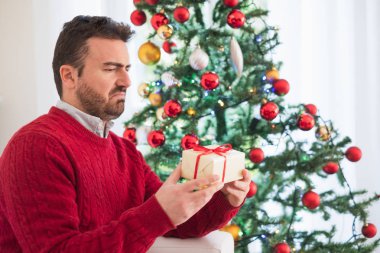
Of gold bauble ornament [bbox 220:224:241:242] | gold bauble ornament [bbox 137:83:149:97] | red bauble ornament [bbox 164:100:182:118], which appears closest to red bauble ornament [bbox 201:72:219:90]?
red bauble ornament [bbox 164:100:182:118]

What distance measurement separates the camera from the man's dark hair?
1.31 meters

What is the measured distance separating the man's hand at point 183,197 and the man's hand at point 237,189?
0.22m

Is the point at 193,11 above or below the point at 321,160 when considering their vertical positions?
above

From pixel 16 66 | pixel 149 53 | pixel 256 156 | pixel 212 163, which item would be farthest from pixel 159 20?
pixel 16 66

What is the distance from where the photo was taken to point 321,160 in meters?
2.20

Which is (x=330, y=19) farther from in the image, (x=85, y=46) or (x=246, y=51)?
(x=85, y=46)

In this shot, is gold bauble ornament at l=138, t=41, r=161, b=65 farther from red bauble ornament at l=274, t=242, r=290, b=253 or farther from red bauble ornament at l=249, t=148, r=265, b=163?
red bauble ornament at l=274, t=242, r=290, b=253

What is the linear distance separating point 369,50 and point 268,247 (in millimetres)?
1377

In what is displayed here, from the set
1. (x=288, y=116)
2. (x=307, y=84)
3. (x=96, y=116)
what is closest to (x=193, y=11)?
(x=288, y=116)

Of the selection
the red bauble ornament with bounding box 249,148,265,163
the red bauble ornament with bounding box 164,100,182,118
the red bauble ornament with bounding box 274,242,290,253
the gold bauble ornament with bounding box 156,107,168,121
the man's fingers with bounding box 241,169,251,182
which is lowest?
the red bauble ornament with bounding box 274,242,290,253

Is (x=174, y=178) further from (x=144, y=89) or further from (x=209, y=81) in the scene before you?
(x=144, y=89)

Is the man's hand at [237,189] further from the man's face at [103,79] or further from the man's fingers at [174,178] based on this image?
the man's face at [103,79]

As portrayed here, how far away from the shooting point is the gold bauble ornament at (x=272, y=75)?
215 cm

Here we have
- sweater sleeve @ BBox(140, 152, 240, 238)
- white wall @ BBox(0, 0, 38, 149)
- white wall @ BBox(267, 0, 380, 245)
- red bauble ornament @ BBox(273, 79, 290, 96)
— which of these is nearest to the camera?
sweater sleeve @ BBox(140, 152, 240, 238)
